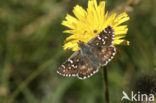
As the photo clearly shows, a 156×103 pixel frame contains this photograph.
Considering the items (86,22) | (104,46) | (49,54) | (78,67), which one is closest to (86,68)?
(78,67)

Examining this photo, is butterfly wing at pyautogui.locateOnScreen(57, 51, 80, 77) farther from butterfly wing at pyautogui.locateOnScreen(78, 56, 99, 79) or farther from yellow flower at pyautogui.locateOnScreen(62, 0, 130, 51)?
yellow flower at pyautogui.locateOnScreen(62, 0, 130, 51)

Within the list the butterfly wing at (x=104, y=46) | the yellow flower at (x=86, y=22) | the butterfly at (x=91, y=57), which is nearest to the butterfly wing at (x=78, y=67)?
the butterfly at (x=91, y=57)

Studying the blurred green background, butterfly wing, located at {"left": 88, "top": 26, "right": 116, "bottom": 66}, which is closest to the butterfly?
butterfly wing, located at {"left": 88, "top": 26, "right": 116, "bottom": 66}

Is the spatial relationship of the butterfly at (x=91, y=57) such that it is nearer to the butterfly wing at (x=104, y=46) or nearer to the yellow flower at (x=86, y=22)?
the butterfly wing at (x=104, y=46)

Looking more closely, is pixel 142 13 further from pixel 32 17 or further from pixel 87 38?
pixel 87 38

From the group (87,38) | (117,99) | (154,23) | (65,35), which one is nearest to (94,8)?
(87,38)
